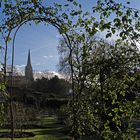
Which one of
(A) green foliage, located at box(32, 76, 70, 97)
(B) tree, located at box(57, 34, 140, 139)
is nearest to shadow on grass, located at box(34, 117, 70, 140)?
(B) tree, located at box(57, 34, 140, 139)

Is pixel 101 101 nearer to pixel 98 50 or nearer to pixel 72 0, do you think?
pixel 72 0

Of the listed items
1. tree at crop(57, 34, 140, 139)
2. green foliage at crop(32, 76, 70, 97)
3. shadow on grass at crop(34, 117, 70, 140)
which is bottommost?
shadow on grass at crop(34, 117, 70, 140)

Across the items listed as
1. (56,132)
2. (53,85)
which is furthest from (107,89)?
(53,85)

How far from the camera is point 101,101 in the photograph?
5605mm

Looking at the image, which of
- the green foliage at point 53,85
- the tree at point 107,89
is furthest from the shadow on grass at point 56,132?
the green foliage at point 53,85

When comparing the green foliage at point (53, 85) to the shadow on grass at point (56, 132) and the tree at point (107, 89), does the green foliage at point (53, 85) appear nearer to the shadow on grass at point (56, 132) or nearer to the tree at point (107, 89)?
the shadow on grass at point (56, 132)

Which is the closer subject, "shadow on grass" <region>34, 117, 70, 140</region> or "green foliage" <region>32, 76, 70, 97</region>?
"shadow on grass" <region>34, 117, 70, 140</region>

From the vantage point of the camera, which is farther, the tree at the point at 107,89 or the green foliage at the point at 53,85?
the green foliage at the point at 53,85

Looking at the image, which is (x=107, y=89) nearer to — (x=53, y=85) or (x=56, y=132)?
(x=56, y=132)

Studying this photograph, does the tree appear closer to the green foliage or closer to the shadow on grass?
the shadow on grass

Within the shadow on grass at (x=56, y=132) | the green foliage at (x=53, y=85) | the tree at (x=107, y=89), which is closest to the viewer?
the tree at (x=107, y=89)

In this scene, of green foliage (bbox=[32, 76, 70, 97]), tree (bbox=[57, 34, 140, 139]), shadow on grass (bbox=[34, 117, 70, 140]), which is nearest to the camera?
tree (bbox=[57, 34, 140, 139])

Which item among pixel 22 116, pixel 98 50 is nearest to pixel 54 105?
pixel 22 116

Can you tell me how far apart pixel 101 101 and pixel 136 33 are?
180cm
